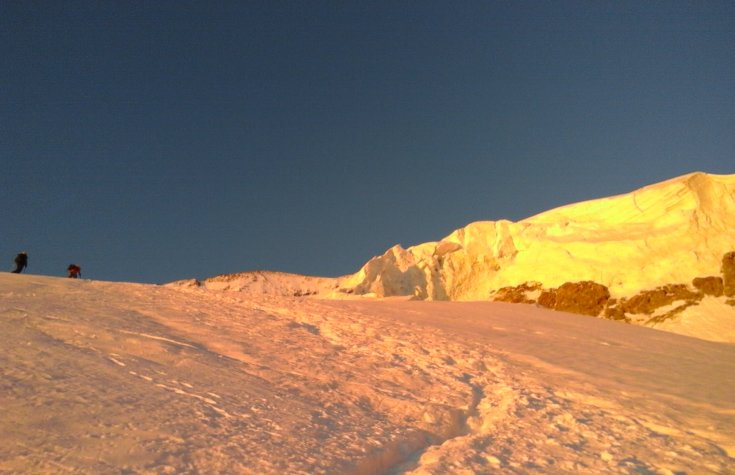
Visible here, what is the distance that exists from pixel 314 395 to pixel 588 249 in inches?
872

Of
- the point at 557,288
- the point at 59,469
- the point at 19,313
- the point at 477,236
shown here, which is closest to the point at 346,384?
the point at 59,469

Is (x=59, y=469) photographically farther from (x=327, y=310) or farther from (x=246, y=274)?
(x=246, y=274)

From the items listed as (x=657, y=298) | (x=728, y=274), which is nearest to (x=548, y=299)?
(x=657, y=298)

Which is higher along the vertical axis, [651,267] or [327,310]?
[651,267]

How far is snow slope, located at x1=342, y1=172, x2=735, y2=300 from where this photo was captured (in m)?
23.3

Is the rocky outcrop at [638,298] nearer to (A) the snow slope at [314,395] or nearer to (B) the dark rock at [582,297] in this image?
(B) the dark rock at [582,297]

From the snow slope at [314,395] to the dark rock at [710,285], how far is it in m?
10.8

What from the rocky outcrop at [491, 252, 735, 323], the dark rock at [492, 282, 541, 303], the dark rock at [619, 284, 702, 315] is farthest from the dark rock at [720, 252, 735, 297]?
the dark rock at [492, 282, 541, 303]

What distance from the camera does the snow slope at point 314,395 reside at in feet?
14.5

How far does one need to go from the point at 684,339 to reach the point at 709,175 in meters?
12.9

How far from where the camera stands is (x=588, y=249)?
26.2 m

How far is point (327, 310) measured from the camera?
39.7 feet

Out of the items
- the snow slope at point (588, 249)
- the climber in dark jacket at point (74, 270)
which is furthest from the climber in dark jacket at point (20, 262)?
the snow slope at point (588, 249)

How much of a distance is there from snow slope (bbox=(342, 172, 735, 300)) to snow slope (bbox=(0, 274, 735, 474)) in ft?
41.9
